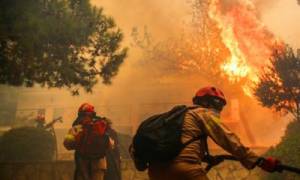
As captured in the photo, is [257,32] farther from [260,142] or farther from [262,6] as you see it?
[260,142]

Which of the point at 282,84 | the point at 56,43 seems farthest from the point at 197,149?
the point at 282,84

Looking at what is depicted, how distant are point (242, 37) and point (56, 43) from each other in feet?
70.0

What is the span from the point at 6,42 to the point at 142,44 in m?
26.8

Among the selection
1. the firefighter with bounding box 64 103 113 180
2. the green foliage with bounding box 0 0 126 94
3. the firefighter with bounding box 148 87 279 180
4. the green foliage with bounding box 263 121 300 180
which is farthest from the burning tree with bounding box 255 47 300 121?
the firefighter with bounding box 148 87 279 180

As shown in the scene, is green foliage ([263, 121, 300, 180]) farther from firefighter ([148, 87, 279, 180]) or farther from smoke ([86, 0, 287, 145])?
smoke ([86, 0, 287, 145])

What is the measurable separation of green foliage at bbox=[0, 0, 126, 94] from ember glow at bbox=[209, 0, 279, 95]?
735 inches

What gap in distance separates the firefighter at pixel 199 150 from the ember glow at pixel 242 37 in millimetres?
24890

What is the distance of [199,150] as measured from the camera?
360cm

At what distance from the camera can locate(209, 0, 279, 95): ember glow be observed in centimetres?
2794

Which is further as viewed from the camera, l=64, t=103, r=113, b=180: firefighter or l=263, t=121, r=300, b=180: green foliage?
l=263, t=121, r=300, b=180: green foliage

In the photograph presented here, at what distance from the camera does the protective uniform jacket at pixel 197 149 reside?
134 inches

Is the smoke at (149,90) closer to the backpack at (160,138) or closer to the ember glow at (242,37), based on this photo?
the ember glow at (242,37)

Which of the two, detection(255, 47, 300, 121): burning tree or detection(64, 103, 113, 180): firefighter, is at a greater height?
detection(255, 47, 300, 121): burning tree

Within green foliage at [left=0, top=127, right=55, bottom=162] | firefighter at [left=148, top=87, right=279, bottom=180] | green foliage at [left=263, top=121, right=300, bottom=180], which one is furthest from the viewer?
green foliage at [left=0, top=127, right=55, bottom=162]
